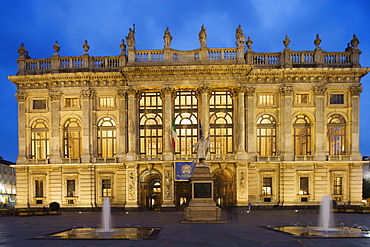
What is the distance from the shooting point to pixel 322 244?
15.0 metres

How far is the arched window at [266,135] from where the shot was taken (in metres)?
41.7

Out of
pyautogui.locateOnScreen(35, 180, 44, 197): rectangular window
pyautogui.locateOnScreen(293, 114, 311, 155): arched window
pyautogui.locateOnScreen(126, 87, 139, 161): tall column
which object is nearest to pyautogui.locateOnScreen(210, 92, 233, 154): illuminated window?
pyautogui.locateOnScreen(293, 114, 311, 155): arched window

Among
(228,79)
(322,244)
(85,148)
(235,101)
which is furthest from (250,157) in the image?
(322,244)

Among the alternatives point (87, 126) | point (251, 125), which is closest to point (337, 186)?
point (251, 125)

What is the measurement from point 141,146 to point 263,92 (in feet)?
55.0

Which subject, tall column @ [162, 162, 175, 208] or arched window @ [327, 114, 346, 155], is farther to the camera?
arched window @ [327, 114, 346, 155]

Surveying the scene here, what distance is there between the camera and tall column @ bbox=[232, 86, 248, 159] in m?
39.6

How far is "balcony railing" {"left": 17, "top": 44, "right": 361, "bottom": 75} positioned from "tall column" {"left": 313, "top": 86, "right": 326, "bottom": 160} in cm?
354

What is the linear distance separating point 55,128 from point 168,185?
52.4ft

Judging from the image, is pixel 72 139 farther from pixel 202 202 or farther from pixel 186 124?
pixel 202 202

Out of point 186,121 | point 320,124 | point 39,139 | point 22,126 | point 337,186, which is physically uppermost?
point 186,121

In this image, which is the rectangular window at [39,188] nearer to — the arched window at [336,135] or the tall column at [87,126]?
the tall column at [87,126]

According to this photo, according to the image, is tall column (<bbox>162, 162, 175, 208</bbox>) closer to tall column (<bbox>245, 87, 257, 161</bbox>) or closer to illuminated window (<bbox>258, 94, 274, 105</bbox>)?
tall column (<bbox>245, 87, 257, 161</bbox>)

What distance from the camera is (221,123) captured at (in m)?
41.8
